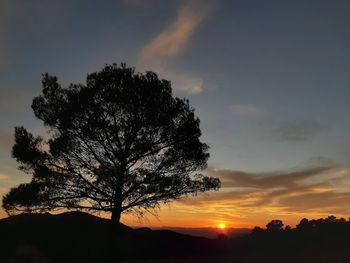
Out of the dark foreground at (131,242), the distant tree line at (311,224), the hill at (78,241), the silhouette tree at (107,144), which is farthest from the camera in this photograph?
the distant tree line at (311,224)

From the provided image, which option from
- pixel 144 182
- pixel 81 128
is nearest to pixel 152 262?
pixel 144 182

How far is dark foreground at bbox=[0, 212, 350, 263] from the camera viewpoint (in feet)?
128

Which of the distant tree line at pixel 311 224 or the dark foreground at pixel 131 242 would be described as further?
the distant tree line at pixel 311 224

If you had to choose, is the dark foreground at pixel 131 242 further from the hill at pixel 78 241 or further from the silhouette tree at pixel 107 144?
the silhouette tree at pixel 107 144

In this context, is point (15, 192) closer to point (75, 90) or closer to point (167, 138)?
point (75, 90)

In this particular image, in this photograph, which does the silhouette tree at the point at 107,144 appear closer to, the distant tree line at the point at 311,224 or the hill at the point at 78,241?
the hill at the point at 78,241

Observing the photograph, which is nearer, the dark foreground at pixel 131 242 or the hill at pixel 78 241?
the dark foreground at pixel 131 242

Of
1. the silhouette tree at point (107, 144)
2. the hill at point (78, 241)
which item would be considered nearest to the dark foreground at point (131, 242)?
the hill at point (78, 241)

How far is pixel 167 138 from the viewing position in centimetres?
2569

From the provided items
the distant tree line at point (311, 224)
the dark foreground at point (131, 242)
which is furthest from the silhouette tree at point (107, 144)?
the distant tree line at point (311, 224)

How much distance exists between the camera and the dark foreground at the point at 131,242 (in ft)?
128

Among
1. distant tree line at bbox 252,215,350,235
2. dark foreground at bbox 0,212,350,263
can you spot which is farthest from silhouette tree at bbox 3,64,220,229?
distant tree line at bbox 252,215,350,235

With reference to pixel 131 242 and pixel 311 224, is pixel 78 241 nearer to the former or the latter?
pixel 131 242

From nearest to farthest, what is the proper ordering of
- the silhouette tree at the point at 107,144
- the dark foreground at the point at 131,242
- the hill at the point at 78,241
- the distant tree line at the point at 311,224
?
the silhouette tree at the point at 107,144 < the dark foreground at the point at 131,242 < the hill at the point at 78,241 < the distant tree line at the point at 311,224
